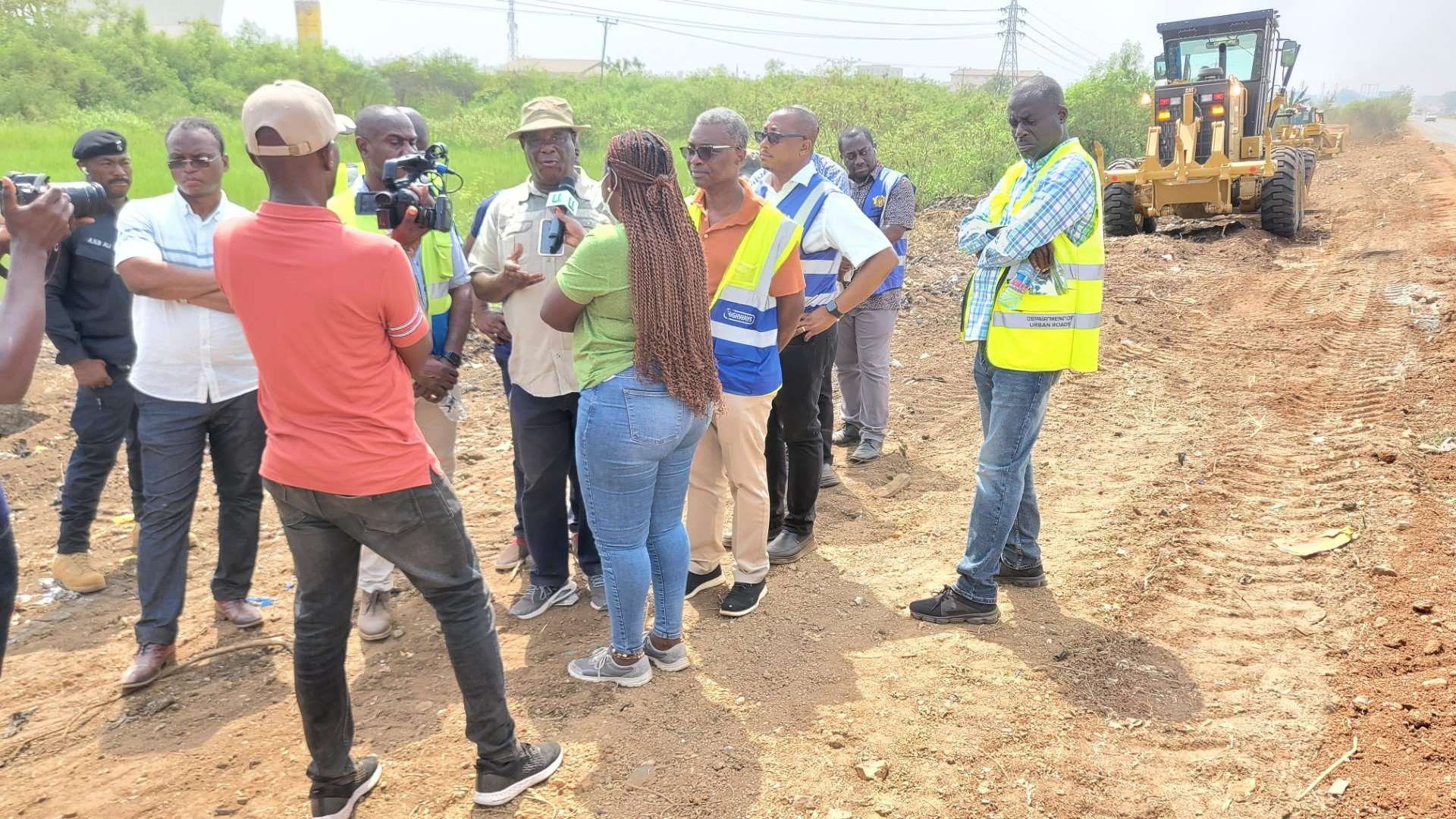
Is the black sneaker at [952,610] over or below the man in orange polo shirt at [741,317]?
below

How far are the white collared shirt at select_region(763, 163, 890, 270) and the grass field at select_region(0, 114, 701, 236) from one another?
6626 mm

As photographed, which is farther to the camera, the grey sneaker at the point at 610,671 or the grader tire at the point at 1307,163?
→ the grader tire at the point at 1307,163

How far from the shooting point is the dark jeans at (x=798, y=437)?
4137mm

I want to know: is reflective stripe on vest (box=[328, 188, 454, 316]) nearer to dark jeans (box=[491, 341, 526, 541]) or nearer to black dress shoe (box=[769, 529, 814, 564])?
dark jeans (box=[491, 341, 526, 541])

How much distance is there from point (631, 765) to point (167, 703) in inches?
66.2

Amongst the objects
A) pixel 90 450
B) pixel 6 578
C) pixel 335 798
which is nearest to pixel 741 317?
pixel 335 798

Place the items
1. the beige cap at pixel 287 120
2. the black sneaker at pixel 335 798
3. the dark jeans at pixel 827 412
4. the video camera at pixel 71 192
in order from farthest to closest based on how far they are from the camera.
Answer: the dark jeans at pixel 827 412, the black sneaker at pixel 335 798, the beige cap at pixel 287 120, the video camera at pixel 71 192

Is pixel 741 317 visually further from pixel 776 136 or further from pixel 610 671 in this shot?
pixel 610 671

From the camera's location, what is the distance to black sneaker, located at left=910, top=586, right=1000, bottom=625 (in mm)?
3723

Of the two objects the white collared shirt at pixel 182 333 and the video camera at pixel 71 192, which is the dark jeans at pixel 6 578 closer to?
the video camera at pixel 71 192

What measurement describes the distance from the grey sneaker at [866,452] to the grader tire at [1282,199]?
9.91 metres

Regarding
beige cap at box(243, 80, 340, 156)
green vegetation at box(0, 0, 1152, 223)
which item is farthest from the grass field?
beige cap at box(243, 80, 340, 156)

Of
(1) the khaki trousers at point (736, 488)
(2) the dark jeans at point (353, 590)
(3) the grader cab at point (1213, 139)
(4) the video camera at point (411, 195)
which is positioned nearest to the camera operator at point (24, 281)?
(2) the dark jeans at point (353, 590)

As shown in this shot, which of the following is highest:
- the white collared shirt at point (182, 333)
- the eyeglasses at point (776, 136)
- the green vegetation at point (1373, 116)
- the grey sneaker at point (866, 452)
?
the green vegetation at point (1373, 116)
